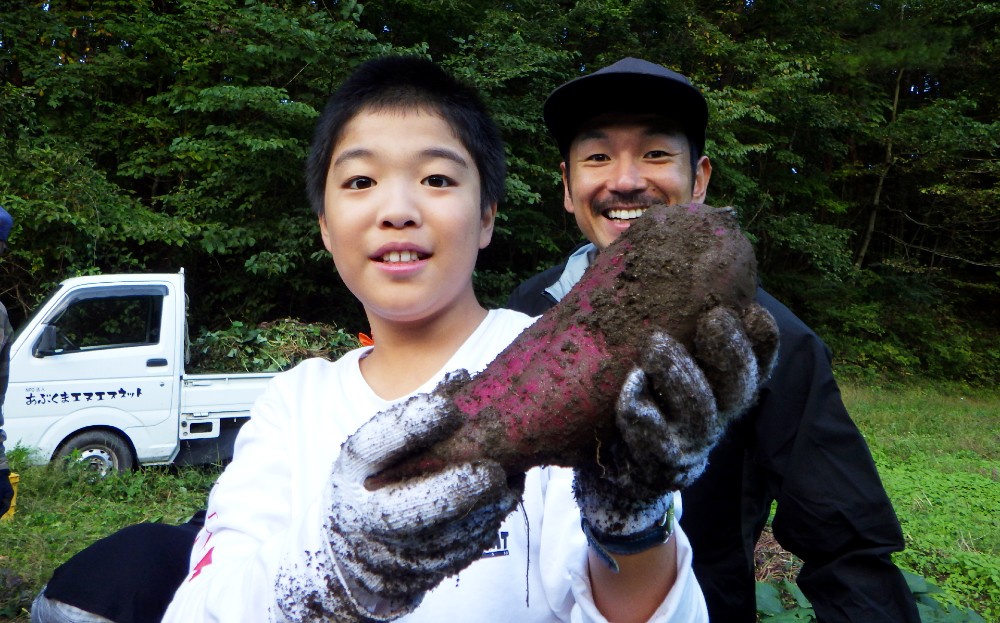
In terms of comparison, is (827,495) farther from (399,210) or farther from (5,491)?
(5,491)

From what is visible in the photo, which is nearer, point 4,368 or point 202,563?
point 202,563

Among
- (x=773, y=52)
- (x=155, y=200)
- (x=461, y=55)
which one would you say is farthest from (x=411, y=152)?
(x=773, y=52)

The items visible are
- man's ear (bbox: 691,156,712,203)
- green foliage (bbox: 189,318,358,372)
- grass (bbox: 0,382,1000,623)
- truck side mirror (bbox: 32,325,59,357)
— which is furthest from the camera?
green foliage (bbox: 189,318,358,372)

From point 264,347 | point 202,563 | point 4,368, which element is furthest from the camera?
point 264,347

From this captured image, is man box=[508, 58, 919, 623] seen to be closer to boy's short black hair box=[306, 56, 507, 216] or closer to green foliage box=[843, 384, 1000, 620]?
boy's short black hair box=[306, 56, 507, 216]

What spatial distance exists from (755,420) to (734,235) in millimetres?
754

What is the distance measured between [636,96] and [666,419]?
1.32 metres

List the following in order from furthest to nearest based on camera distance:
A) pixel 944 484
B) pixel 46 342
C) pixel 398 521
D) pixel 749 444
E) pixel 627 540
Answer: pixel 944 484 → pixel 46 342 → pixel 749 444 → pixel 627 540 → pixel 398 521

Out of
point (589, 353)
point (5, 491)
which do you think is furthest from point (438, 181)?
point (5, 491)

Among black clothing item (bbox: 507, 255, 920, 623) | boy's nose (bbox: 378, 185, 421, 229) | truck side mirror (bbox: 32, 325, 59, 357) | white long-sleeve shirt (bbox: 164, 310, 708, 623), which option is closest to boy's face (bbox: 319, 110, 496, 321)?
boy's nose (bbox: 378, 185, 421, 229)

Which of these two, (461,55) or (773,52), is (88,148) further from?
(773,52)

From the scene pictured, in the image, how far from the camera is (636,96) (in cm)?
209

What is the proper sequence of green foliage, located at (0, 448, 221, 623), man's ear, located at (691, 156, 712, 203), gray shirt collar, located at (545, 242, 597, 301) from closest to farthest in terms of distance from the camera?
man's ear, located at (691, 156, 712, 203), gray shirt collar, located at (545, 242, 597, 301), green foliage, located at (0, 448, 221, 623)

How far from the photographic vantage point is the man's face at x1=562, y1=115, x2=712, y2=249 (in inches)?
82.0
